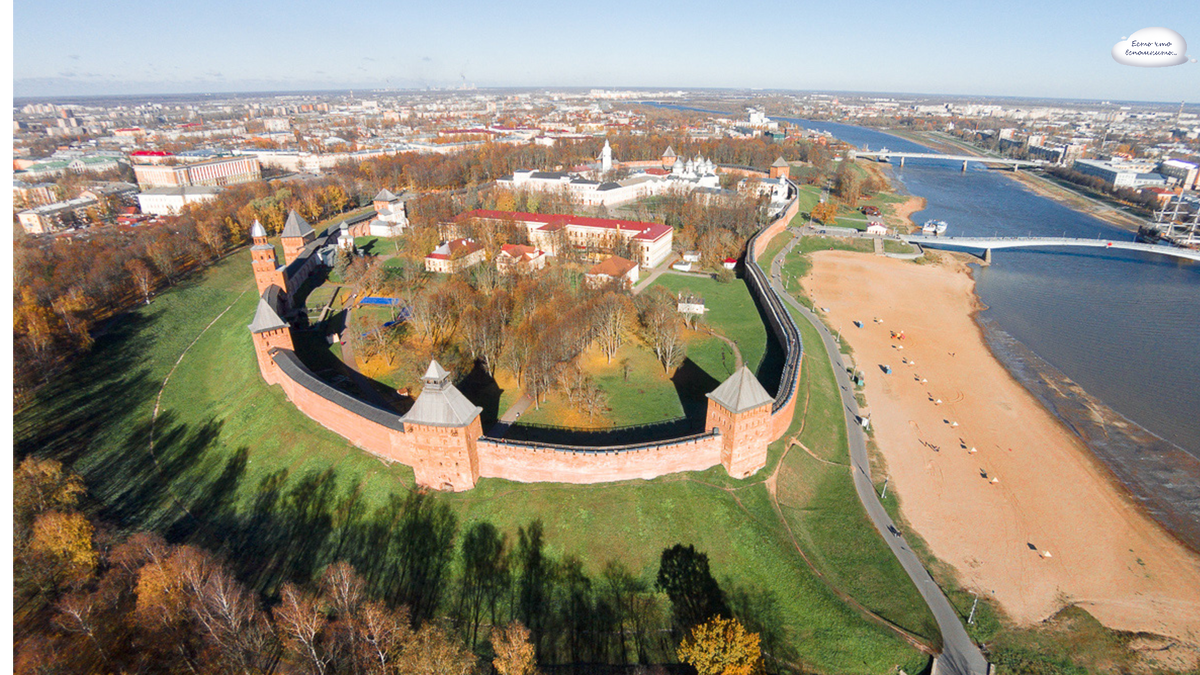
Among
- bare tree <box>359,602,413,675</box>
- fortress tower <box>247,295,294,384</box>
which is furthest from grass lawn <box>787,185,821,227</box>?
bare tree <box>359,602,413,675</box>

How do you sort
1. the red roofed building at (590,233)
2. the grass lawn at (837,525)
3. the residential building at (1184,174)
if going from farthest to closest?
the residential building at (1184,174) < the red roofed building at (590,233) < the grass lawn at (837,525)

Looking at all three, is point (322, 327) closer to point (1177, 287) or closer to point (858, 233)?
point (858, 233)

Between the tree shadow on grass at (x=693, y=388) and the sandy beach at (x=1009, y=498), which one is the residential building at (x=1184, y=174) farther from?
the tree shadow on grass at (x=693, y=388)

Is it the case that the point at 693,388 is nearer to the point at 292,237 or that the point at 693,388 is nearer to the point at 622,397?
the point at 622,397

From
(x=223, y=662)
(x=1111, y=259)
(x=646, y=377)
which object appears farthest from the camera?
(x=1111, y=259)

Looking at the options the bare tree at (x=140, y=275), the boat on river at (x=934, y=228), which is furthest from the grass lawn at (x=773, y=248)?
the bare tree at (x=140, y=275)

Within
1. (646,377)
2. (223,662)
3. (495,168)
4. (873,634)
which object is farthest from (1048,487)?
(495,168)
